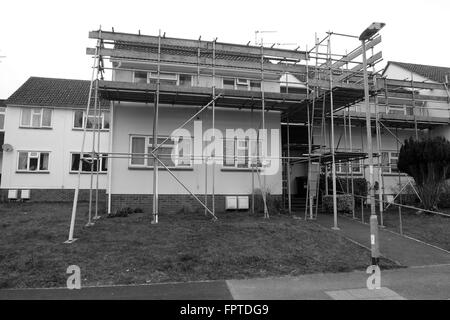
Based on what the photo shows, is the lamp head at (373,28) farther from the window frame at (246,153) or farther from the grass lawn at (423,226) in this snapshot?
the window frame at (246,153)

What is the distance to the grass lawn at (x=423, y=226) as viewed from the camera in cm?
1085

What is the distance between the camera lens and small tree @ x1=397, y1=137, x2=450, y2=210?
14.8 m

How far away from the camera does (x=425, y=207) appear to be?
15.2 metres

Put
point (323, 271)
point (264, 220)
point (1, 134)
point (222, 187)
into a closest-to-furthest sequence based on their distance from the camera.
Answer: point (323, 271)
point (264, 220)
point (222, 187)
point (1, 134)

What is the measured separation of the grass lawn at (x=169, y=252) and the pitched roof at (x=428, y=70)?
15165 mm

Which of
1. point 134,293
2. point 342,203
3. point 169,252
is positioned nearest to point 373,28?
point 169,252

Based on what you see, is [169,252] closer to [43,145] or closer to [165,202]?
[165,202]

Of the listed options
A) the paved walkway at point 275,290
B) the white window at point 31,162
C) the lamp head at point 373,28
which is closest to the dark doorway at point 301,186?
the paved walkway at point 275,290

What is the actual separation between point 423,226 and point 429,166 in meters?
3.48

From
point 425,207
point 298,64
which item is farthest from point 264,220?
point 425,207

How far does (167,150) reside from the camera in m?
14.5

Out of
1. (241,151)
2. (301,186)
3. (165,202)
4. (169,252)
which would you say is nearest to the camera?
(169,252)

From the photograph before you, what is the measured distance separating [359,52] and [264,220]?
23.4 feet
